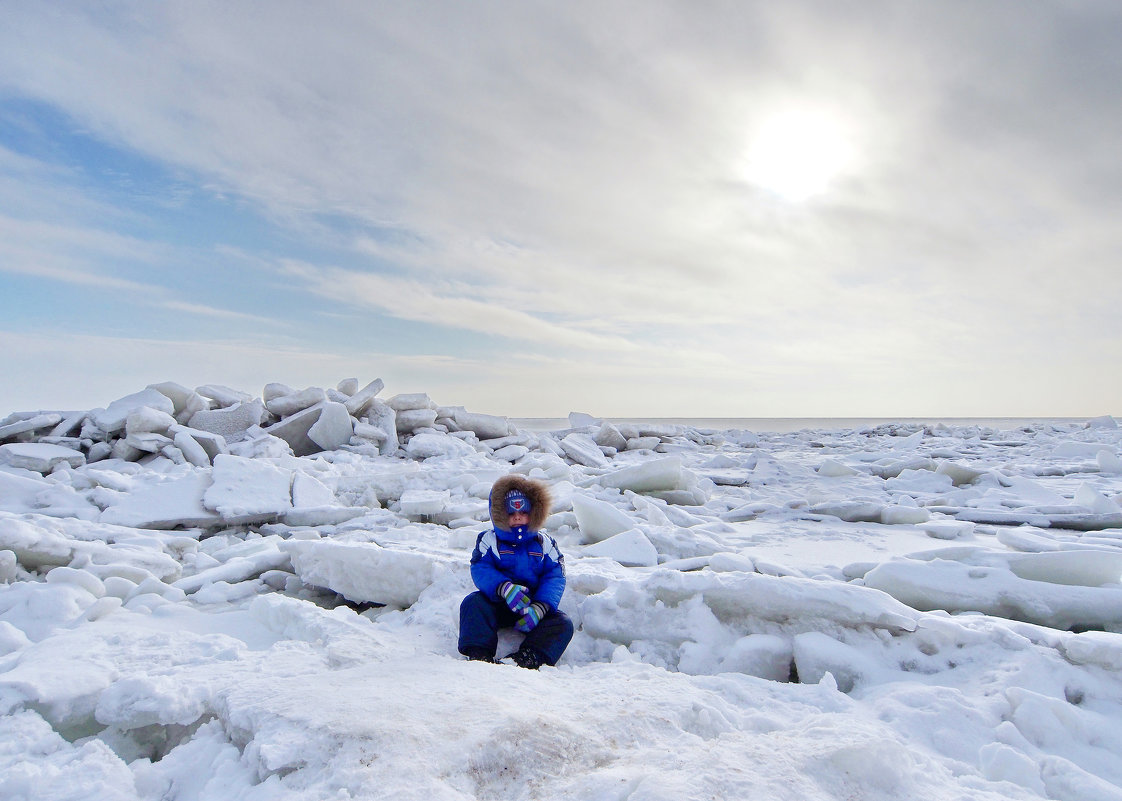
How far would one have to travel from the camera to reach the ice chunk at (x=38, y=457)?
18.5ft

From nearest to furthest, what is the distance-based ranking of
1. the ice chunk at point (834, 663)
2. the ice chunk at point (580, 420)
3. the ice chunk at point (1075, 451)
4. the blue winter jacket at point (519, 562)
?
the ice chunk at point (834, 663) → the blue winter jacket at point (519, 562) → the ice chunk at point (1075, 451) → the ice chunk at point (580, 420)

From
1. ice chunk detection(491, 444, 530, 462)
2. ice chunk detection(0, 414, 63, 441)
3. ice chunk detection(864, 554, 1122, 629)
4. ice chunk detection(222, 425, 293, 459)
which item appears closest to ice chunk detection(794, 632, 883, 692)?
ice chunk detection(864, 554, 1122, 629)

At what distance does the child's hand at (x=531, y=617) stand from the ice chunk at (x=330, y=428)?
19.1 feet

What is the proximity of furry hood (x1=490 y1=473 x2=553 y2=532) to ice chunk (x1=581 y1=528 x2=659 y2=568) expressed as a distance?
0.77 metres

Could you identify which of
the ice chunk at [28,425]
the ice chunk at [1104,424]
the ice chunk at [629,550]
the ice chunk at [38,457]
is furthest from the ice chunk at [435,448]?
the ice chunk at [1104,424]

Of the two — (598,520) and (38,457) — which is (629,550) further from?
(38,457)

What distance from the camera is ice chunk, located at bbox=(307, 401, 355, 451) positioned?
7.67 m

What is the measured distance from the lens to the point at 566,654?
2402 millimetres

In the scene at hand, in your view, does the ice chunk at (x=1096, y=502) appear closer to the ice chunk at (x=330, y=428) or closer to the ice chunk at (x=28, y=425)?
the ice chunk at (x=330, y=428)

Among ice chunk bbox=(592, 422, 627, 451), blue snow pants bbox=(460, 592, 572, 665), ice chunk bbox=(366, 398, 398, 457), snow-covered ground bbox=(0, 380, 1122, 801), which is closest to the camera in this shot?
snow-covered ground bbox=(0, 380, 1122, 801)

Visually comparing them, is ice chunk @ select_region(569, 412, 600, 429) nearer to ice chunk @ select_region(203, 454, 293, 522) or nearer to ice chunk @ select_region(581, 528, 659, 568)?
ice chunk @ select_region(203, 454, 293, 522)

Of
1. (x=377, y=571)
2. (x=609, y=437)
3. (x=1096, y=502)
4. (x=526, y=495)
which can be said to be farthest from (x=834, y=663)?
(x=609, y=437)

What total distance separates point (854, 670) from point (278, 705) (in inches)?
66.2

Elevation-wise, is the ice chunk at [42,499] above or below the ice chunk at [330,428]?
below
